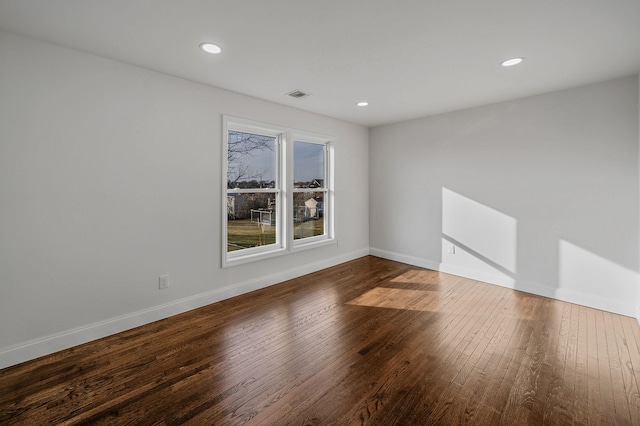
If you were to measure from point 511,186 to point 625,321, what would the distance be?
1.79 meters

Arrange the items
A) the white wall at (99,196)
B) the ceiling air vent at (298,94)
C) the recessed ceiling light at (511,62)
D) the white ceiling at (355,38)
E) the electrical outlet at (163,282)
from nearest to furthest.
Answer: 1. the white ceiling at (355,38)
2. the white wall at (99,196)
3. the recessed ceiling light at (511,62)
4. the electrical outlet at (163,282)
5. the ceiling air vent at (298,94)

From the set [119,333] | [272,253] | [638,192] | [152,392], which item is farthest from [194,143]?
[638,192]

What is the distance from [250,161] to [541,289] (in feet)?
13.3

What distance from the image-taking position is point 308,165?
15.5 feet

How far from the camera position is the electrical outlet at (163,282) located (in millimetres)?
3008

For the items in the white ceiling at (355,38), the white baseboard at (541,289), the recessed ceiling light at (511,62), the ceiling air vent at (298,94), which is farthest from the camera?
the ceiling air vent at (298,94)

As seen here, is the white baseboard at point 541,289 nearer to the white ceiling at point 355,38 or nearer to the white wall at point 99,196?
the white ceiling at point 355,38

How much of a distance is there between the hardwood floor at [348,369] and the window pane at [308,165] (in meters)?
2.01

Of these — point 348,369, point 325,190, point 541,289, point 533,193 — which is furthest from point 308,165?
point 541,289

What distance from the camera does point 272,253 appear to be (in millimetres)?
4012

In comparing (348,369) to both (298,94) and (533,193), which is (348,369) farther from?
(533,193)

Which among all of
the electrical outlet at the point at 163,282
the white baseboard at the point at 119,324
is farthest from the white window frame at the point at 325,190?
the electrical outlet at the point at 163,282

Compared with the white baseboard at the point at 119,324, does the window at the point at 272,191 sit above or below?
above

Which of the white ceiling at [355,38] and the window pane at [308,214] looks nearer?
the white ceiling at [355,38]
